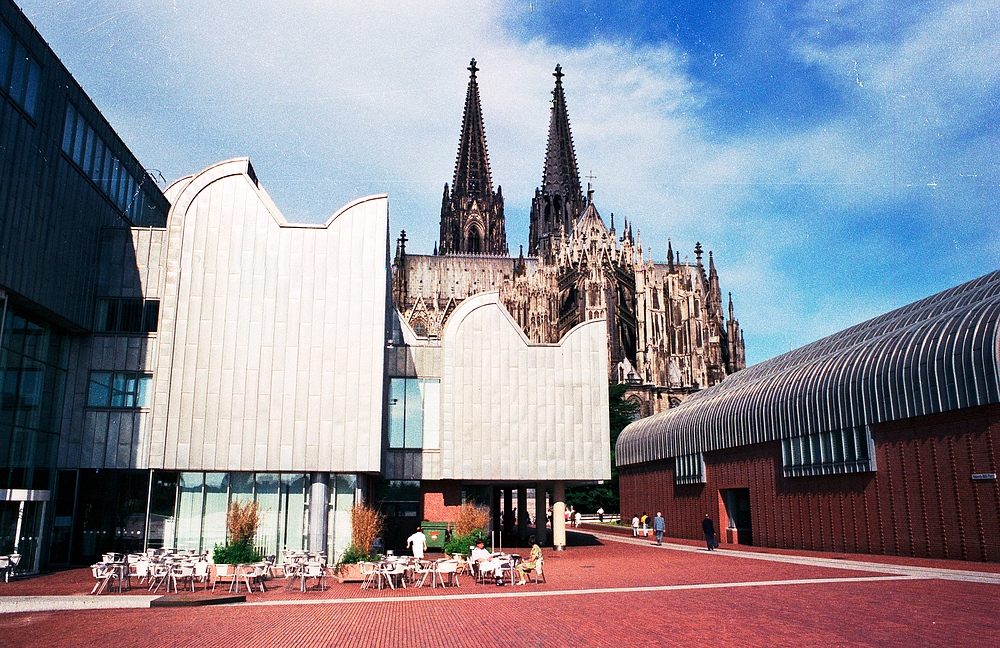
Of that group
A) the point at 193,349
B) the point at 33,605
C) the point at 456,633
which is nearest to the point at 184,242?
the point at 193,349

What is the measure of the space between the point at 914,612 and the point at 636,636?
17.4ft

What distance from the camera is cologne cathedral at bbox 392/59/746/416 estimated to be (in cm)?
8538

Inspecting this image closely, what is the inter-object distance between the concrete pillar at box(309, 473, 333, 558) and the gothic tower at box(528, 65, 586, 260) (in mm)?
80990

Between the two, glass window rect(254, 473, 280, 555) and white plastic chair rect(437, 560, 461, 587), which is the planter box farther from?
glass window rect(254, 473, 280, 555)

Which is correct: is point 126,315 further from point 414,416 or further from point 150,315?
point 414,416

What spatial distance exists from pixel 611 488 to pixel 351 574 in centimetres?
5300

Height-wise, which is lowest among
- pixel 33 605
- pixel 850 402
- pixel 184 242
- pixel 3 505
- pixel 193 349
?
pixel 33 605

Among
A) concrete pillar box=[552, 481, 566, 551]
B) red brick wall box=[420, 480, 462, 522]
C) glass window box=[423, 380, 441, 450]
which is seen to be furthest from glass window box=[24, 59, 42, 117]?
concrete pillar box=[552, 481, 566, 551]

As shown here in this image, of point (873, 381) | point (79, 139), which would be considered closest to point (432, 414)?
point (79, 139)

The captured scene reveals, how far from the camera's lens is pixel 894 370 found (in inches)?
1008

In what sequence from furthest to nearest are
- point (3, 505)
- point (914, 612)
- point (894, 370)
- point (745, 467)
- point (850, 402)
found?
point (745, 467), point (850, 402), point (894, 370), point (3, 505), point (914, 612)

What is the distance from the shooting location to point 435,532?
30156 millimetres

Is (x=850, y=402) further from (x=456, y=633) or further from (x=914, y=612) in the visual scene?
(x=456, y=633)

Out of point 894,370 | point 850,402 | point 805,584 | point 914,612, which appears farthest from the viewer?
point 850,402
